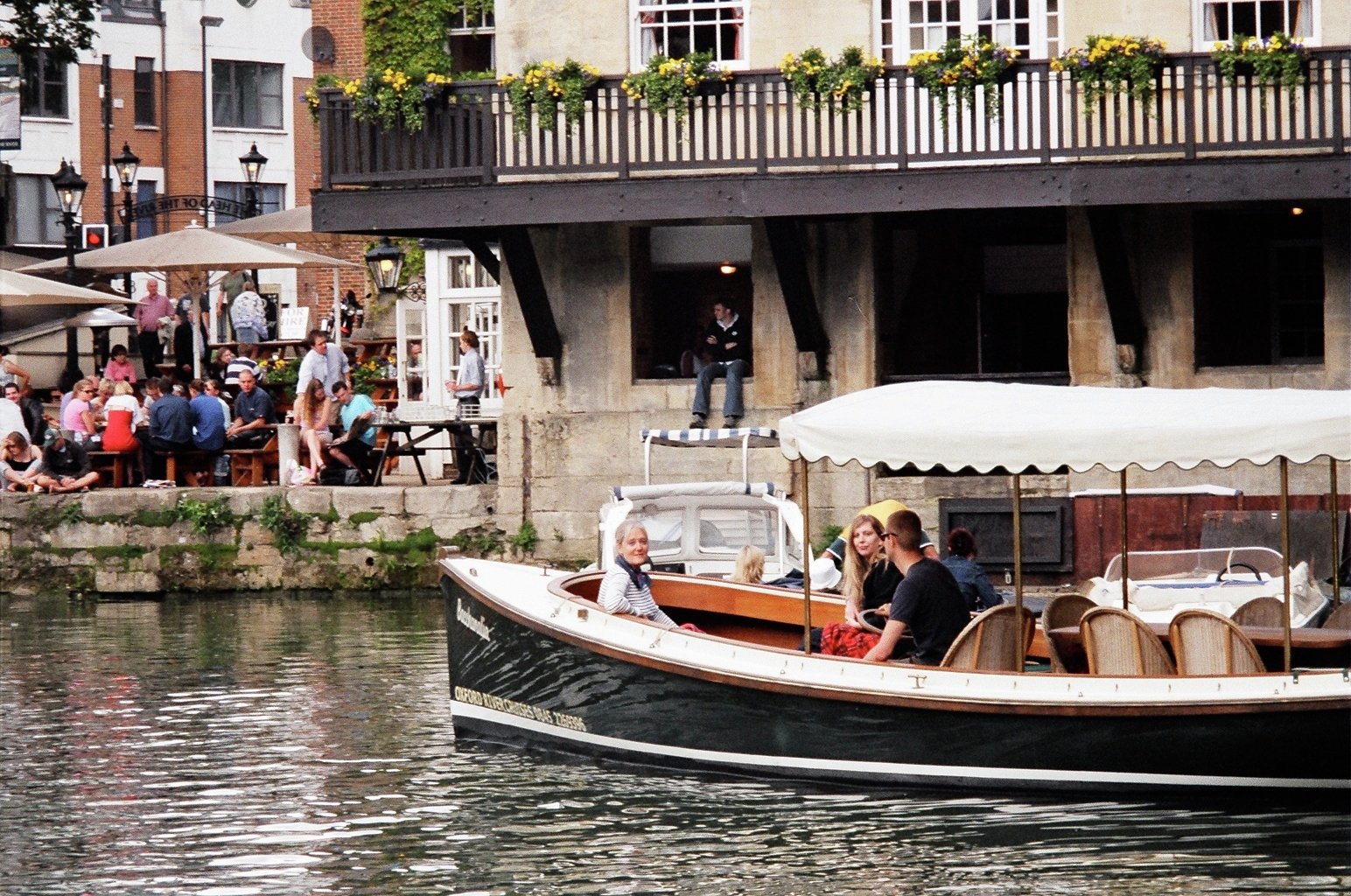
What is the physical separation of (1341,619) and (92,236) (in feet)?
141

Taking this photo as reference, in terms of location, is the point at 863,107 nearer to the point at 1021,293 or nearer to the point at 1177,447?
the point at 1021,293

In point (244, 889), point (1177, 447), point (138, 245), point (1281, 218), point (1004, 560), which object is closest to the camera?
point (244, 889)

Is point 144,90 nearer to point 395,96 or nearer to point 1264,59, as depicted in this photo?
point 395,96

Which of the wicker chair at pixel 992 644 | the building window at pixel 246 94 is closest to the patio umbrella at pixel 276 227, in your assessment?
the wicker chair at pixel 992 644

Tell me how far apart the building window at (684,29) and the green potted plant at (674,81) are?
1055mm

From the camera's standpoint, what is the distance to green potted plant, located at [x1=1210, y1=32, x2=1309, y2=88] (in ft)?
73.8

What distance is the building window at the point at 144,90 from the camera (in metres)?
57.2

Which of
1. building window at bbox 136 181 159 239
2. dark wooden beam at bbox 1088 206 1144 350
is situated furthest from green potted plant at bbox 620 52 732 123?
building window at bbox 136 181 159 239

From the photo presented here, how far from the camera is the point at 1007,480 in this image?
23.7 metres

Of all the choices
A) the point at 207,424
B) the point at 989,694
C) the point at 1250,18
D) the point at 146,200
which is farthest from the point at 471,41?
the point at 146,200

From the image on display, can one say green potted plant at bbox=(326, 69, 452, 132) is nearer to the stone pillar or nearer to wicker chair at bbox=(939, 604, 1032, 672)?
the stone pillar

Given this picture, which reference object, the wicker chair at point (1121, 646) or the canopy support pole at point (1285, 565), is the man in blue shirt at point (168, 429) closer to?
the wicker chair at point (1121, 646)

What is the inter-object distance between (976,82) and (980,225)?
2.79 m

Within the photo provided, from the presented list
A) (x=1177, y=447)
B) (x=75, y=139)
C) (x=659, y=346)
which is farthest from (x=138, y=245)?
(x=75, y=139)
